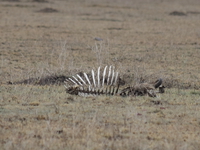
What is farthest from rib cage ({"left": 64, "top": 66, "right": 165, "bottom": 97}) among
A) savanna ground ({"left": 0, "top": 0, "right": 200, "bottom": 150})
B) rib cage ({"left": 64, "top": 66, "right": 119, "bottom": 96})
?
savanna ground ({"left": 0, "top": 0, "right": 200, "bottom": 150})

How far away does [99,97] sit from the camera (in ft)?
27.2

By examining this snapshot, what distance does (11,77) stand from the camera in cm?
1070

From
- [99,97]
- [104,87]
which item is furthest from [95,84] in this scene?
[99,97]

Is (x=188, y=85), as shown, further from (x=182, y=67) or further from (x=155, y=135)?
(x=155, y=135)

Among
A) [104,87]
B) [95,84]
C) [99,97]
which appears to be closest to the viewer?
[99,97]

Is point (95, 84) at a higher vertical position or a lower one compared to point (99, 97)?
higher

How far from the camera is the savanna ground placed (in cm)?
568

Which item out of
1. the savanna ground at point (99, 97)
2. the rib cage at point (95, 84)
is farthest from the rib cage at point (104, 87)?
the savanna ground at point (99, 97)

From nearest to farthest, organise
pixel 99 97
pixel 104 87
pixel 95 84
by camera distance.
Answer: pixel 99 97, pixel 95 84, pixel 104 87

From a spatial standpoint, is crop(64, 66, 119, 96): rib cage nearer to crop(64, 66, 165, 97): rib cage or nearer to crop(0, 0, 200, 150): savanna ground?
crop(64, 66, 165, 97): rib cage

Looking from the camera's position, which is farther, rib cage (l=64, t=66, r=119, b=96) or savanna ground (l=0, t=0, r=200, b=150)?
rib cage (l=64, t=66, r=119, b=96)

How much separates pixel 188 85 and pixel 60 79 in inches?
125

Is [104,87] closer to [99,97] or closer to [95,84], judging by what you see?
[95,84]

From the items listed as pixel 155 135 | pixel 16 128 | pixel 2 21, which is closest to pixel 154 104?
pixel 155 135
